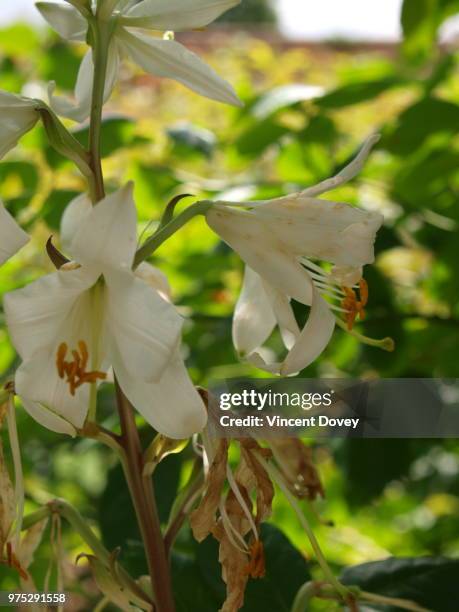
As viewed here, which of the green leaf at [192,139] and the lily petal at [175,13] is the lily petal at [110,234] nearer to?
the lily petal at [175,13]

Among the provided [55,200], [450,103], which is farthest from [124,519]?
[450,103]

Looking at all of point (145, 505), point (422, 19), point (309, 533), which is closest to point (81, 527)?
point (145, 505)

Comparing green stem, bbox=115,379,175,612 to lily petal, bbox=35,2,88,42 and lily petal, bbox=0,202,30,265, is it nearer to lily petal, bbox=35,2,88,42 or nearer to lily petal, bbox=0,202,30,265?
lily petal, bbox=0,202,30,265

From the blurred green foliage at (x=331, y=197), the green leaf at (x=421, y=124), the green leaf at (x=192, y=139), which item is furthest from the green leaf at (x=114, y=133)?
the green leaf at (x=421, y=124)

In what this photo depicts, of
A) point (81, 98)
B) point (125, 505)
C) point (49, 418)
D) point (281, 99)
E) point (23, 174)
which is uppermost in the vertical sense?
point (81, 98)

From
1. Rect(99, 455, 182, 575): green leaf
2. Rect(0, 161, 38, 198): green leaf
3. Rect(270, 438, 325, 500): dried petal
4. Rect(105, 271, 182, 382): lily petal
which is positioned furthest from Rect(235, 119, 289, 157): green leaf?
→ Rect(105, 271, 182, 382): lily petal

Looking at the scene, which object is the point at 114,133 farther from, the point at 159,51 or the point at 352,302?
the point at 352,302

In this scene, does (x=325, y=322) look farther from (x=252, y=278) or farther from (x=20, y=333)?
(x=20, y=333)
